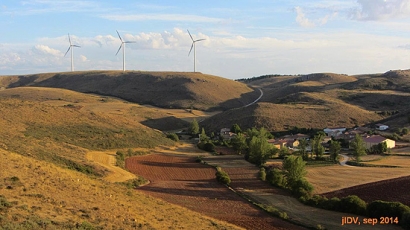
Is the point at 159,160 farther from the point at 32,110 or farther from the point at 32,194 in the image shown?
the point at 32,194

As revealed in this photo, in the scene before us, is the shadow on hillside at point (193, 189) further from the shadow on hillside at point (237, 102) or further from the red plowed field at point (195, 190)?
the shadow on hillside at point (237, 102)

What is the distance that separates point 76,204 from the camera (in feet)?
70.9

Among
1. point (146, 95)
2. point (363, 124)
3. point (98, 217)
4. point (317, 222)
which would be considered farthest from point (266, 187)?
point (146, 95)

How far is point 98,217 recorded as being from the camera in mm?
19922

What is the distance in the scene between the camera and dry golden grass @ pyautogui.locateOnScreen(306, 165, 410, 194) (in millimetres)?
43091

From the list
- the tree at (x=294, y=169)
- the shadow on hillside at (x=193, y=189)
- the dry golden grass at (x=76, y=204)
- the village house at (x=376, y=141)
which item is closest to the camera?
the dry golden grass at (x=76, y=204)

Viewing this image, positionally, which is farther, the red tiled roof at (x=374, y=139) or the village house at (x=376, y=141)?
the red tiled roof at (x=374, y=139)

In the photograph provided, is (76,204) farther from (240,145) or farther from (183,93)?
(183,93)

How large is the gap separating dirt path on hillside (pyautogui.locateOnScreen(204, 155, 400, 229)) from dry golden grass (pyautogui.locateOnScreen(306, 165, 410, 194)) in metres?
4.62

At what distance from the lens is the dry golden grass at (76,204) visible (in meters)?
18.8

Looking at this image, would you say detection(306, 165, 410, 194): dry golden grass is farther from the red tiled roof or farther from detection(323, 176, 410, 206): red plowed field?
the red tiled roof

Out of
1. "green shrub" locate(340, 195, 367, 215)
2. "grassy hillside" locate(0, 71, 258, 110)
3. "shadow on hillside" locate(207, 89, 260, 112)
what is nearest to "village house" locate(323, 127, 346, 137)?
"green shrub" locate(340, 195, 367, 215)

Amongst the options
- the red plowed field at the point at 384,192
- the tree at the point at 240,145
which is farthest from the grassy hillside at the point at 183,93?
the red plowed field at the point at 384,192

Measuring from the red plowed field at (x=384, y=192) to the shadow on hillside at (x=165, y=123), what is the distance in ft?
249
